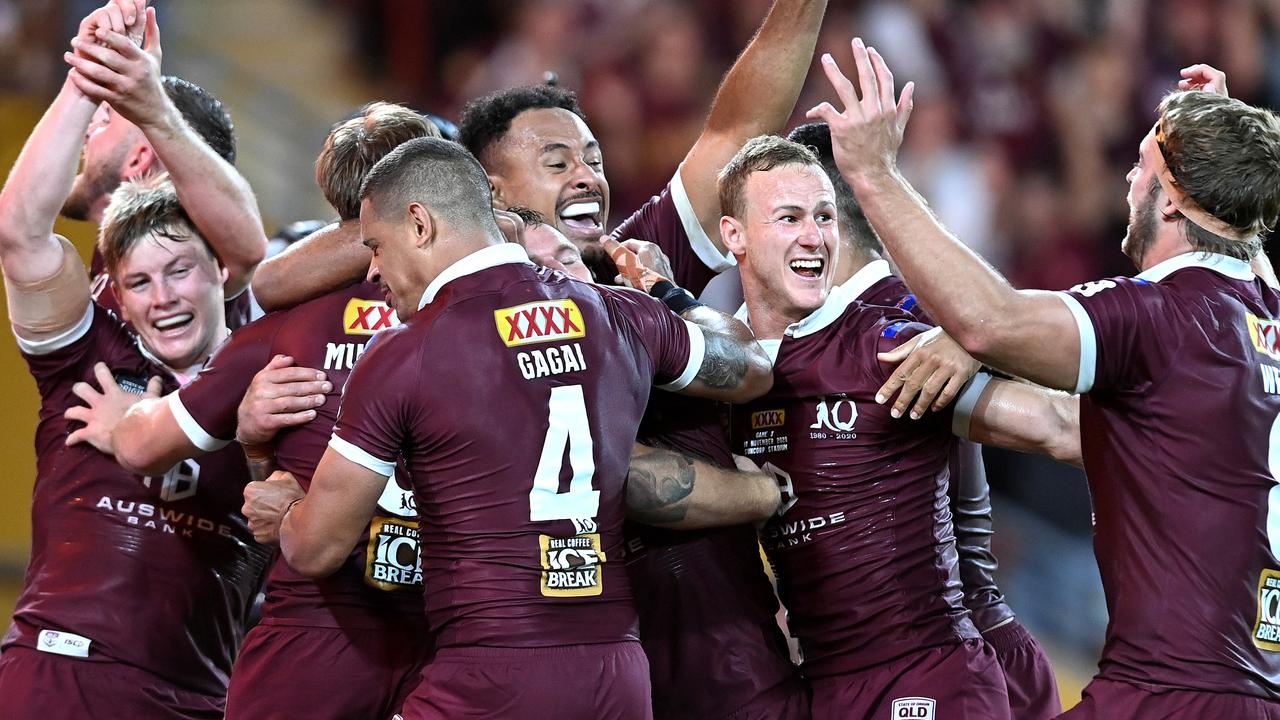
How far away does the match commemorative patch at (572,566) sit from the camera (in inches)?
162

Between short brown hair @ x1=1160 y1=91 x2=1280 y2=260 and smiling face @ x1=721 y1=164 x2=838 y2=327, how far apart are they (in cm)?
115

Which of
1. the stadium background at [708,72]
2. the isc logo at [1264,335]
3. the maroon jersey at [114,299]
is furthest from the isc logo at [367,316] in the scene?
the stadium background at [708,72]

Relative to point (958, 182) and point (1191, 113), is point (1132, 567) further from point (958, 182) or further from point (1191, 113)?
point (958, 182)

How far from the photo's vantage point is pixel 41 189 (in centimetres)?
503

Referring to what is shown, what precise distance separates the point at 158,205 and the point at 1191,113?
3683 mm

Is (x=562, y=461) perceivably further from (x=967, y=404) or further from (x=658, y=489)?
(x=967, y=404)

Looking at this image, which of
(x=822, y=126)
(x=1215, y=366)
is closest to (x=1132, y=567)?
(x=1215, y=366)

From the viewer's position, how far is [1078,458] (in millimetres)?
4750

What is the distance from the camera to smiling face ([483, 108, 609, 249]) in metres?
5.80

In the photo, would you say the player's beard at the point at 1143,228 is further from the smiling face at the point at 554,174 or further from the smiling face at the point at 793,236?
the smiling face at the point at 554,174

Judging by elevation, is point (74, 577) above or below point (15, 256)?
below

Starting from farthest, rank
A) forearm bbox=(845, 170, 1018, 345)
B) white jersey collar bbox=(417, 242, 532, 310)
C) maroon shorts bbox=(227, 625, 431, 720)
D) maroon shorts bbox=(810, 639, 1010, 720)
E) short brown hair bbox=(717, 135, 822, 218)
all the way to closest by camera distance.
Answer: short brown hair bbox=(717, 135, 822, 218) → maroon shorts bbox=(227, 625, 431, 720) → maroon shorts bbox=(810, 639, 1010, 720) → white jersey collar bbox=(417, 242, 532, 310) → forearm bbox=(845, 170, 1018, 345)

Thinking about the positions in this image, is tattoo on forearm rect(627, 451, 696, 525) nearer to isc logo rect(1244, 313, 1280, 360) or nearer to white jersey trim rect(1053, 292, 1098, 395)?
white jersey trim rect(1053, 292, 1098, 395)

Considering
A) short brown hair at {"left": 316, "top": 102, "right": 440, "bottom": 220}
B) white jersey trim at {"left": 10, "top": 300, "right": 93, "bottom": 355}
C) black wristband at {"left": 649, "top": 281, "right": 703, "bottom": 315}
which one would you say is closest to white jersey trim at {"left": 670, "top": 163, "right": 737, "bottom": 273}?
black wristband at {"left": 649, "top": 281, "right": 703, "bottom": 315}
